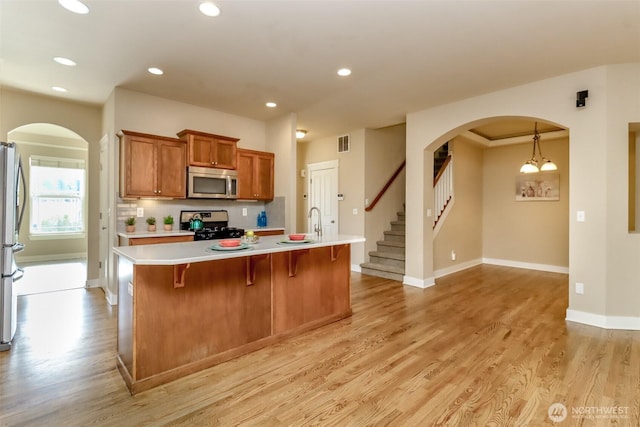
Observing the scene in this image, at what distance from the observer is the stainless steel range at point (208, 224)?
14.2 ft

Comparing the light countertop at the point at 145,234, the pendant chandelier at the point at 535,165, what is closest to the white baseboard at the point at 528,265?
the pendant chandelier at the point at 535,165

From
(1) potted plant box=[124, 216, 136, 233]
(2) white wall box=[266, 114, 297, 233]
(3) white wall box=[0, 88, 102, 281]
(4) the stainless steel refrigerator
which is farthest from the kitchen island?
(3) white wall box=[0, 88, 102, 281]

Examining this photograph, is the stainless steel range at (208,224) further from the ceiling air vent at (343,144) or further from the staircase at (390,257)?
the ceiling air vent at (343,144)

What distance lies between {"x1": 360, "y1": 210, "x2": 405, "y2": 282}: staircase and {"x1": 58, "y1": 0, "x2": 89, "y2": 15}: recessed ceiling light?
516 cm

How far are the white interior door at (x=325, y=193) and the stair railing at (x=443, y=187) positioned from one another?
6.54 feet

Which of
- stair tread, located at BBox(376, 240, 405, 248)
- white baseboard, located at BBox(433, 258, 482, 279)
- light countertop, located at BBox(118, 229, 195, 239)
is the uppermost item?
light countertop, located at BBox(118, 229, 195, 239)

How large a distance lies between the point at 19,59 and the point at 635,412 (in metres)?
6.11

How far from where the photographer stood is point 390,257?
5895 millimetres

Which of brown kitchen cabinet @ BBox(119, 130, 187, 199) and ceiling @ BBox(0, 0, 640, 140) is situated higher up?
ceiling @ BBox(0, 0, 640, 140)

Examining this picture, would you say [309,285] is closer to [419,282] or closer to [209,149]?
[419,282]

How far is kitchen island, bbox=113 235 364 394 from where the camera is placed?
2.23 metres

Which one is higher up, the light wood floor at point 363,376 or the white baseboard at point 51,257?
the white baseboard at point 51,257

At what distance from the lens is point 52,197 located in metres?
7.50

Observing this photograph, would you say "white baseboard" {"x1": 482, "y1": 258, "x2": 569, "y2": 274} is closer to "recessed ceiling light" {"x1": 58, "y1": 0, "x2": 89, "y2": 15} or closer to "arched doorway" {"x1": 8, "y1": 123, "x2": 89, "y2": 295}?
"recessed ceiling light" {"x1": 58, "y1": 0, "x2": 89, "y2": 15}
